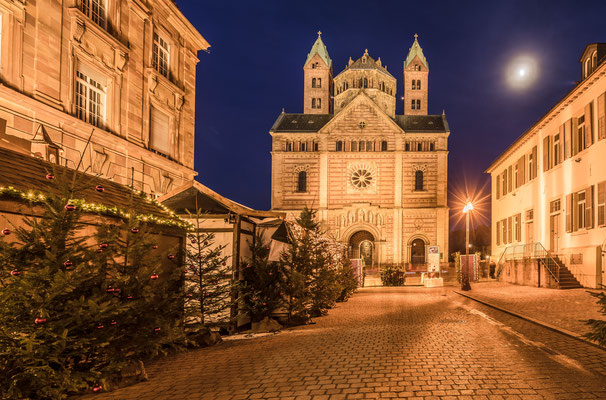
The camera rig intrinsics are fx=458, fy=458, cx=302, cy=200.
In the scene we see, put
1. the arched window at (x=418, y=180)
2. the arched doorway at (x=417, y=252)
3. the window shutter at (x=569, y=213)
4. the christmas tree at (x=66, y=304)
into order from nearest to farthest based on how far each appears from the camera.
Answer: the christmas tree at (x=66, y=304), the window shutter at (x=569, y=213), the arched doorway at (x=417, y=252), the arched window at (x=418, y=180)

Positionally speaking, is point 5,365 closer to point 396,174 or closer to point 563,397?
point 563,397

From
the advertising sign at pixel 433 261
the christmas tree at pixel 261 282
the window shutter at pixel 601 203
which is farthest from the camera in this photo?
the advertising sign at pixel 433 261

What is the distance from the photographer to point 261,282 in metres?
11.3

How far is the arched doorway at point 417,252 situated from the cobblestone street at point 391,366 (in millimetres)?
39952

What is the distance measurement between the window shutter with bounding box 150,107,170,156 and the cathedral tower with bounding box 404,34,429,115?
5511 centimetres

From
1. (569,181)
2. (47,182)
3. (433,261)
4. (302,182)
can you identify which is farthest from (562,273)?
(302,182)

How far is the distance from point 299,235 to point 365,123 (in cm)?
3958

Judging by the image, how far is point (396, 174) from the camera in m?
50.7

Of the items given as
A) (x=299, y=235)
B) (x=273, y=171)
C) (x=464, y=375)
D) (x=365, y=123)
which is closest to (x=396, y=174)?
(x=365, y=123)

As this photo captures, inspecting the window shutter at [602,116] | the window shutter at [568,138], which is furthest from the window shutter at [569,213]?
the window shutter at [602,116]

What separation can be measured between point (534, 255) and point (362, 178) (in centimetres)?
2875

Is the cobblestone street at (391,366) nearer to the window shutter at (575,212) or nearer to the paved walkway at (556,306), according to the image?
the paved walkway at (556,306)

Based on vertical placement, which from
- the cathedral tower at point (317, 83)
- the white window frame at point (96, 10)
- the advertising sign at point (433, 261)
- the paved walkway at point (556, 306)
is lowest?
the paved walkway at point (556, 306)

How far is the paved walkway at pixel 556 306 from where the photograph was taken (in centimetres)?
1081
